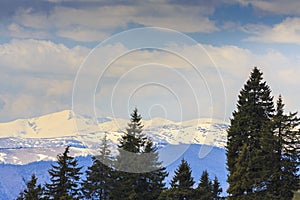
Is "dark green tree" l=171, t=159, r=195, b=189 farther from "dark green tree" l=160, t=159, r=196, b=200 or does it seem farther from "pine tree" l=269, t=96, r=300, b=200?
"pine tree" l=269, t=96, r=300, b=200

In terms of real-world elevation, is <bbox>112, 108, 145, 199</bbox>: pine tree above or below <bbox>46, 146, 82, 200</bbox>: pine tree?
above

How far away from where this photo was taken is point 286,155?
192 ft

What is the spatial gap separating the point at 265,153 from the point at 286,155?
2360 mm

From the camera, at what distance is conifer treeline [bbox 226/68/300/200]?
58.5m

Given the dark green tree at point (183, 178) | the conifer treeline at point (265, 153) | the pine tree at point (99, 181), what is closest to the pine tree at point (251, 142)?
the conifer treeline at point (265, 153)

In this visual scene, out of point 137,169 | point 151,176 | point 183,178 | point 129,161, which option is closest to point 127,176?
point 137,169

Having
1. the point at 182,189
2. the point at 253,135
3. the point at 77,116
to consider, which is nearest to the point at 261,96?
the point at 253,135

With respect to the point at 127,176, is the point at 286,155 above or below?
below

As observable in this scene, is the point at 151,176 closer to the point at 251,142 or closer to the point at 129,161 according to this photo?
the point at 129,161

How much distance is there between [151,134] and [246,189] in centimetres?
3152

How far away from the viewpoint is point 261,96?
6262cm

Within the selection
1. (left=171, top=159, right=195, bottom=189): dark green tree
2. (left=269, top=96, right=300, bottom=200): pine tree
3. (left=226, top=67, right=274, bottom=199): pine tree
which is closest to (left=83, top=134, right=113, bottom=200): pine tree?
(left=171, top=159, right=195, bottom=189): dark green tree

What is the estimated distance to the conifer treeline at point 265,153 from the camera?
192 ft

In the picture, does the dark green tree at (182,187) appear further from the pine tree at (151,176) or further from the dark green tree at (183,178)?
the pine tree at (151,176)
